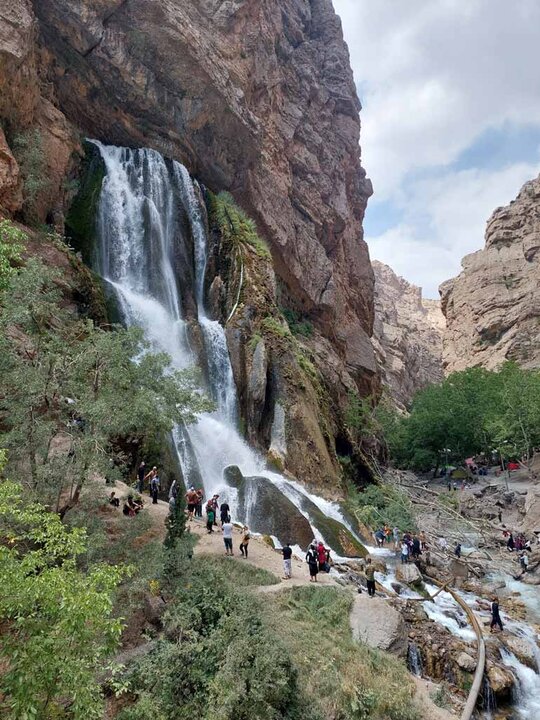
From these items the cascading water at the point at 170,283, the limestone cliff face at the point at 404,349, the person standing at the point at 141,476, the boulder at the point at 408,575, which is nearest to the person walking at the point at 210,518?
the person standing at the point at 141,476

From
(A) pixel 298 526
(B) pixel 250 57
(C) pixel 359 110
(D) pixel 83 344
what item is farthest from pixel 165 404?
(C) pixel 359 110

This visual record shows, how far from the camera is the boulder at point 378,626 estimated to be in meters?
10.8

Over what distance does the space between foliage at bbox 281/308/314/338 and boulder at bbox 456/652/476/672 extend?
102ft

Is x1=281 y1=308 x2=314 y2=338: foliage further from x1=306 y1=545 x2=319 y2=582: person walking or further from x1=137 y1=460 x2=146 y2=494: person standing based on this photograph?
x1=306 y1=545 x2=319 y2=582: person walking

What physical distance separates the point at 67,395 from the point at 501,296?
2742 inches

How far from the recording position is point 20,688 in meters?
4.92

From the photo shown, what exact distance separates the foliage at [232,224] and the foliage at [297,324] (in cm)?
768

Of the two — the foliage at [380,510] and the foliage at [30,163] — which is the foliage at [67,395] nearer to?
the foliage at [30,163]

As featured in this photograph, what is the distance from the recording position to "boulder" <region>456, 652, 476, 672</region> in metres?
11.5

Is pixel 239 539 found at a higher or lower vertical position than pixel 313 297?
lower

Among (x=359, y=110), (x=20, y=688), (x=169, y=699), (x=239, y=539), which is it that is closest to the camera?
(x=20, y=688)

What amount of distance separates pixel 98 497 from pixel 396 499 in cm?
2161

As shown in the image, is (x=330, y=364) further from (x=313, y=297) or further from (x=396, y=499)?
(x=396, y=499)

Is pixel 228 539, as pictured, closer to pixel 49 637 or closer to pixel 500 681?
pixel 500 681
